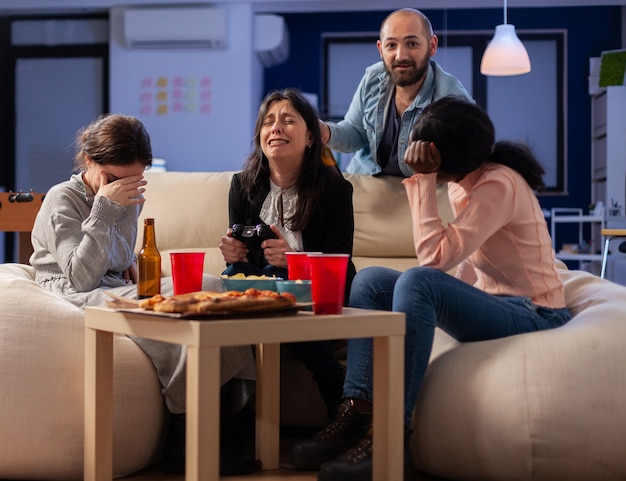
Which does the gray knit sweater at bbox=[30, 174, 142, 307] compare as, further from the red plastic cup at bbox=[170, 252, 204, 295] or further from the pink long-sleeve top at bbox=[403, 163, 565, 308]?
the pink long-sleeve top at bbox=[403, 163, 565, 308]

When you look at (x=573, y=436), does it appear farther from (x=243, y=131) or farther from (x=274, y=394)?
(x=243, y=131)

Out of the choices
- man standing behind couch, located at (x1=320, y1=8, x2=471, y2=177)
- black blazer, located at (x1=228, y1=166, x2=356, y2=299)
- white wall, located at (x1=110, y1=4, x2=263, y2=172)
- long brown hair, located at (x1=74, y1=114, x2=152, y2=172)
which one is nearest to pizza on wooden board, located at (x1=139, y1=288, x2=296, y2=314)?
long brown hair, located at (x1=74, y1=114, x2=152, y2=172)

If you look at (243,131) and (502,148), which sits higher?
(243,131)

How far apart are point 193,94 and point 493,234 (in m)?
5.88

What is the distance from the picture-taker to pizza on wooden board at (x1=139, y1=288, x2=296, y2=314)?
146 cm

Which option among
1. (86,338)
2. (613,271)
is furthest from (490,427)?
(613,271)

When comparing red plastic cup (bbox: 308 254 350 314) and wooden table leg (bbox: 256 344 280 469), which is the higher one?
red plastic cup (bbox: 308 254 350 314)

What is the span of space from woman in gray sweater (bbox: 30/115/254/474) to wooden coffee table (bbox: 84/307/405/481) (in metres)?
0.12

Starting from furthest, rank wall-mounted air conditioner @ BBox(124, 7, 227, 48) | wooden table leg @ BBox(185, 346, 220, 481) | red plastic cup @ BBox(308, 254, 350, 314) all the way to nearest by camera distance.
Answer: wall-mounted air conditioner @ BBox(124, 7, 227, 48), red plastic cup @ BBox(308, 254, 350, 314), wooden table leg @ BBox(185, 346, 220, 481)


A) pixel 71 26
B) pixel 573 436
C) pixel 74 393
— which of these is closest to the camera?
pixel 573 436

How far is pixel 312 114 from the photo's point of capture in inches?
104

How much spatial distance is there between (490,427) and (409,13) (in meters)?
1.84

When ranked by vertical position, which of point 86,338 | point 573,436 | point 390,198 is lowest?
point 573,436

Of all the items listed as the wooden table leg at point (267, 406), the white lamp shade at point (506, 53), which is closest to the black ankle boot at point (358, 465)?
the wooden table leg at point (267, 406)
